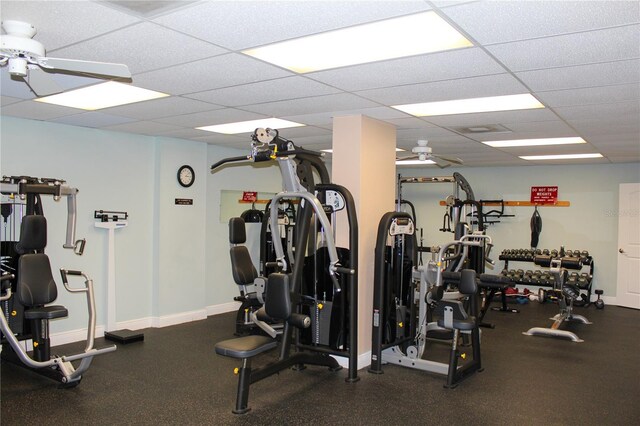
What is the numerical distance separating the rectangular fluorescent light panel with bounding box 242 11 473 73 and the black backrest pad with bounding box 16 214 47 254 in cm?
259

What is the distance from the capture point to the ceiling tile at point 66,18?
220 centimetres

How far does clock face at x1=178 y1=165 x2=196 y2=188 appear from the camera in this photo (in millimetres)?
6462

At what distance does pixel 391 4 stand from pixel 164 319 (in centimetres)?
517

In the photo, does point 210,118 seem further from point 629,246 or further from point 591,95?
point 629,246

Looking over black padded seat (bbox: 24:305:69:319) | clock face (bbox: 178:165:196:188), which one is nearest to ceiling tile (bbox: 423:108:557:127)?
clock face (bbox: 178:165:196:188)

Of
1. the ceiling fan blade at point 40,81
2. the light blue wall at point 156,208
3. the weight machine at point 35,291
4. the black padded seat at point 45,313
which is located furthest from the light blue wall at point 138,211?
the ceiling fan blade at point 40,81

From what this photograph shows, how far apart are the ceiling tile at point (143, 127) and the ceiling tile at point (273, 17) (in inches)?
117

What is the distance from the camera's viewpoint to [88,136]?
5645mm

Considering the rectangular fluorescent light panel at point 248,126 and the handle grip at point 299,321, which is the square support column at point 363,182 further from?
the handle grip at point 299,321

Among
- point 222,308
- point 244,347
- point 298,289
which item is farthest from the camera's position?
point 222,308

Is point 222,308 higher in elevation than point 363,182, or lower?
lower

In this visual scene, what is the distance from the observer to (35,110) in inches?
183

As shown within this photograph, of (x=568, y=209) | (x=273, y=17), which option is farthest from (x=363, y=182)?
(x=568, y=209)

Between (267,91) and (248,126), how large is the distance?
173cm
